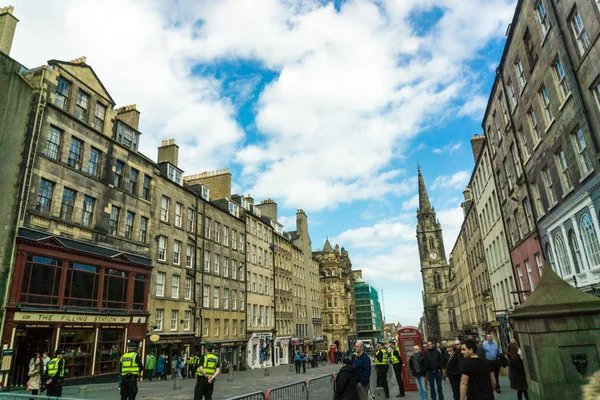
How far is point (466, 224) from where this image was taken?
46.8m

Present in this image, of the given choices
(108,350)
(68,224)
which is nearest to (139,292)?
(108,350)

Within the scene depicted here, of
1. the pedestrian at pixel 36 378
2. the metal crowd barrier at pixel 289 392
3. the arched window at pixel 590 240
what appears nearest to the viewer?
the metal crowd barrier at pixel 289 392

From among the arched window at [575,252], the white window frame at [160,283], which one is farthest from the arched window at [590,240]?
the white window frame at [160,283]

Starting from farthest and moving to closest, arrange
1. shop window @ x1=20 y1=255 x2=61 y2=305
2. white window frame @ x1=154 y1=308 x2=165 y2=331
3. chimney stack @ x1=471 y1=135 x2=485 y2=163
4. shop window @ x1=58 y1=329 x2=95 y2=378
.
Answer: chimney stack @ x1=471 y1=135 x2=485 y2=163 < white window frame @ x1=154 y1=308 x2=165 y2=331 < shop window @ x1=58 y1=329 x2=95 y2=378 < shop window @ x1=20 y1=255 x2=61 y2=305

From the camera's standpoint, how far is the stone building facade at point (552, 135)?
1443 centimetres

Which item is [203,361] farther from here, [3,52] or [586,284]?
[3,52]

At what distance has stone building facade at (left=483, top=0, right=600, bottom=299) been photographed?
1443 centimetres

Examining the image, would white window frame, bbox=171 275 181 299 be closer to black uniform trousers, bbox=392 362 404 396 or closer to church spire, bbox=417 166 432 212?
black uniform trousers, bbox=392 362 404 396

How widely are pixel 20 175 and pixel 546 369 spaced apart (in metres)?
23.5

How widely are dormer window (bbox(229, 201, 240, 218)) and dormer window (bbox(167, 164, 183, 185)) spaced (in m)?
9.40

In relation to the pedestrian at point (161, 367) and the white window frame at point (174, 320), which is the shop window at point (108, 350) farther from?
the white window frame at point (174, 320)

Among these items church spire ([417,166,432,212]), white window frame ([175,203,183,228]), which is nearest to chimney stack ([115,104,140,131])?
white window frame ([175,203,183,228])

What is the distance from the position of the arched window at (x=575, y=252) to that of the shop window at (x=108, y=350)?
25.5 meters

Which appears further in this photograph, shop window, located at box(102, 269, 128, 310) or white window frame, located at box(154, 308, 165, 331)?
white window frame, located at box(154, 308, 165, 331)
